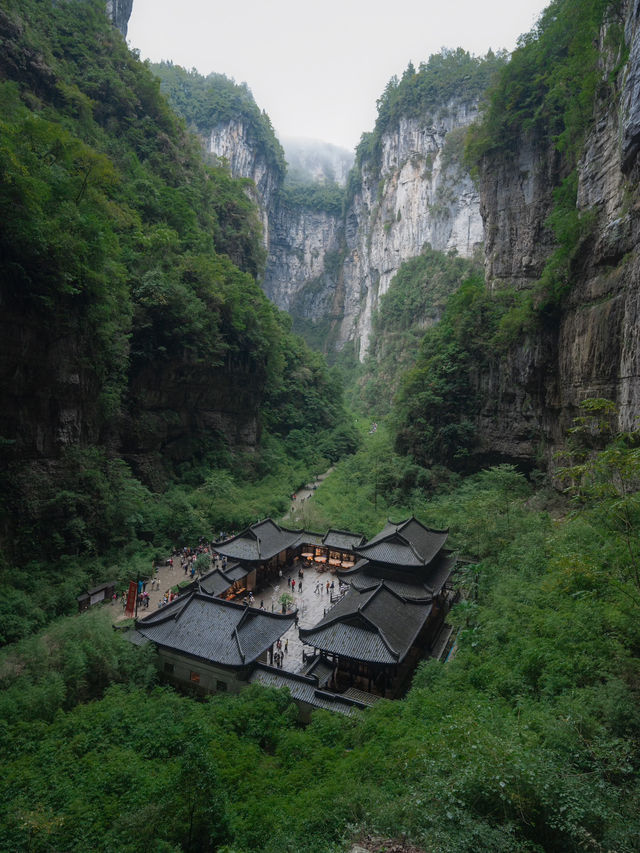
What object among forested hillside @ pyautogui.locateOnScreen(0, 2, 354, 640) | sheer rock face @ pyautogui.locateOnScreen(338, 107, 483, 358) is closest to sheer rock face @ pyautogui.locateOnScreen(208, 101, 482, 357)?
sheer rock face @ pyautogui.locateOnScreen(338, 107, 483, 358)

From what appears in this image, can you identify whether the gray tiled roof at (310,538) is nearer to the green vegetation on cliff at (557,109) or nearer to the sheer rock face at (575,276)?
the sheer rock face at (575,276)

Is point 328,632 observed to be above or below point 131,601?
above

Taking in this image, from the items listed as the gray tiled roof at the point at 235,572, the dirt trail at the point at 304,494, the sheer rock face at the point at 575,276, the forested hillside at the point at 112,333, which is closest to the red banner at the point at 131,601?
the forested hillside at the point at 112,333

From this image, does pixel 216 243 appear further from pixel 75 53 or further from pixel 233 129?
pixel 233 129

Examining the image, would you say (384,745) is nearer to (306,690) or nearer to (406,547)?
(306,690)

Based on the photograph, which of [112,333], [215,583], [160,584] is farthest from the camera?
[112,333]

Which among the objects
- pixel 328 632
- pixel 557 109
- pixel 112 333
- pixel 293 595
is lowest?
pixel 293 595

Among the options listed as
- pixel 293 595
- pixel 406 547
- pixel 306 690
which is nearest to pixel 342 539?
pixel 293 595
